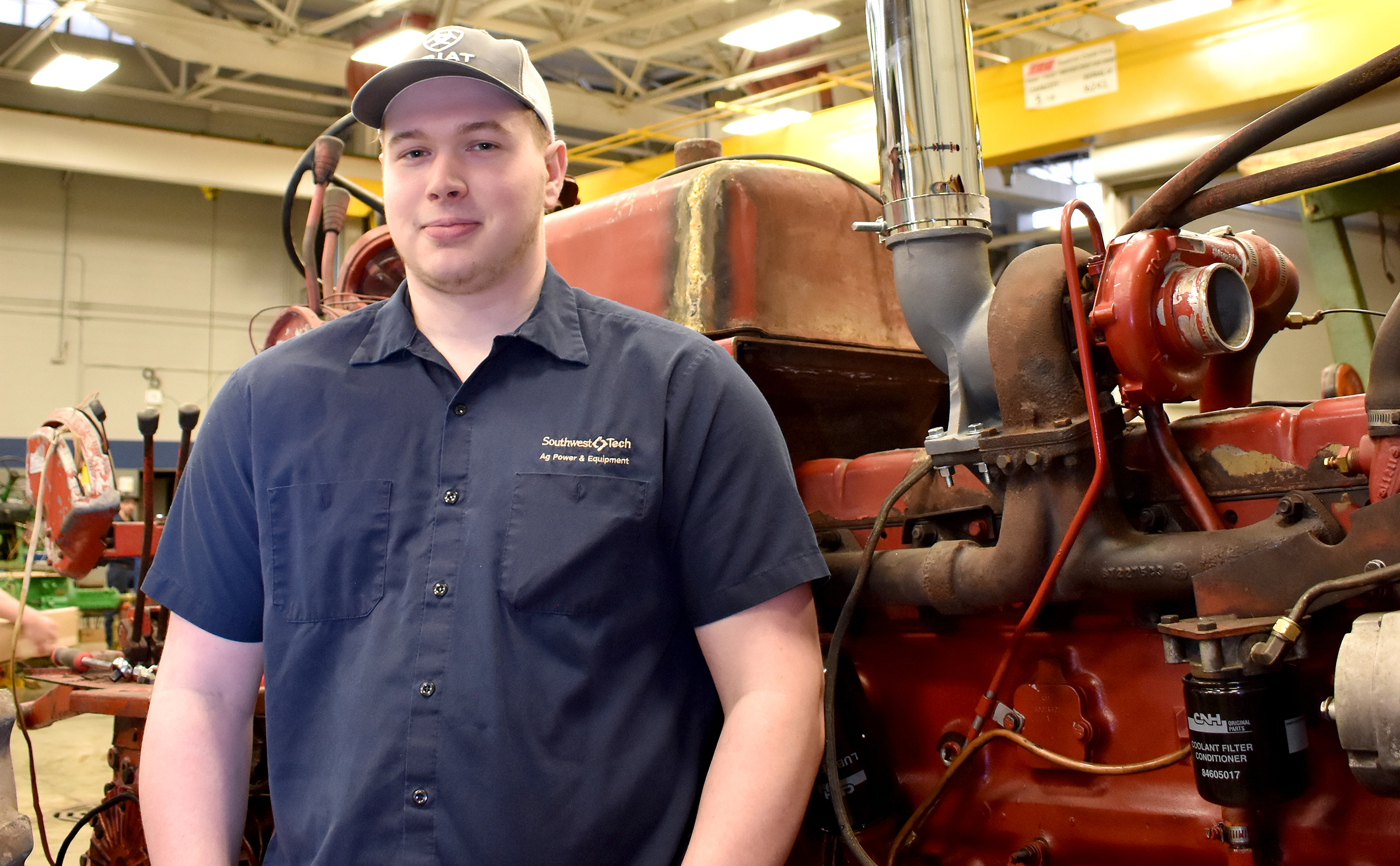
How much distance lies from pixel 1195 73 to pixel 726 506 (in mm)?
6157

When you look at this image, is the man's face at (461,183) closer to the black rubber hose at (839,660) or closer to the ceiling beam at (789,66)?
the black rubber hose at (839,660)

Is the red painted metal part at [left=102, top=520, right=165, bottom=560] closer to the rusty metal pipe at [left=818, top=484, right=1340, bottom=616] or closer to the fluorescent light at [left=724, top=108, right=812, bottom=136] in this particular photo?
the rusty metal pipe at [left=818, top=484, right=1340, bottom=616]

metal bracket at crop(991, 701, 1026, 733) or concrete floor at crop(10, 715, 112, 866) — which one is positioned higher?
metal bracket at crop(991, 701, 1026, 733)

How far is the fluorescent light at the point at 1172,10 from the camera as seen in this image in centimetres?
734

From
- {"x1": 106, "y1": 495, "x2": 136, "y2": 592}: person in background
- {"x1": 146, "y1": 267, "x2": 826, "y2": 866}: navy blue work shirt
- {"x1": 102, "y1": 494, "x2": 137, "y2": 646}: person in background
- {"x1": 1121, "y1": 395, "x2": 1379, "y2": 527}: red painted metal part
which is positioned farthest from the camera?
{"x1": 106, "y1": 495, "x2": 136, "y2": 592}: person in background

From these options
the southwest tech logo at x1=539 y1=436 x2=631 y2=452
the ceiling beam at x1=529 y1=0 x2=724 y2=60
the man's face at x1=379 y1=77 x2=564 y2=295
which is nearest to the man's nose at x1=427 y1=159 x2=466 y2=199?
the man's face at x1=379 y1=77 x2=564 y2=295

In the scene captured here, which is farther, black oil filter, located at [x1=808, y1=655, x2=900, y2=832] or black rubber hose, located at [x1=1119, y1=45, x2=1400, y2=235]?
black oil filter, located at [x1=808, y1=655, x2=900, y2=832]

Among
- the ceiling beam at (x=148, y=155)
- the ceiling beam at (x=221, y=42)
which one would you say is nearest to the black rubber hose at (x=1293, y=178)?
the ceiling beam at (x=221, y=42)

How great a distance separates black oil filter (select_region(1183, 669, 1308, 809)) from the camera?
1337mm

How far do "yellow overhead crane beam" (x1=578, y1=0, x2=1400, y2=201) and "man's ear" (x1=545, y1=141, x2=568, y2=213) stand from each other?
384cm

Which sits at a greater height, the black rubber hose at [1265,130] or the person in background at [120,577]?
the black rubber hose at [1265,130]

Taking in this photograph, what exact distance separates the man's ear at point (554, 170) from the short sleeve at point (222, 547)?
1.48 ft

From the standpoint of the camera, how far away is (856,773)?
178cm

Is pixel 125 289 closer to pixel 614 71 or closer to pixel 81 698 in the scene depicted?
pixel 614 71
